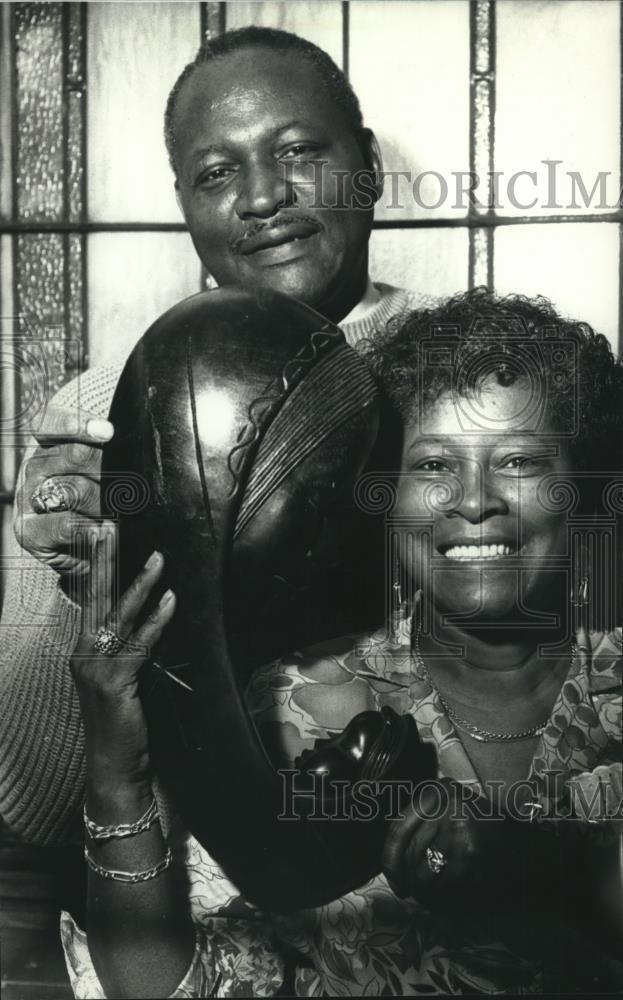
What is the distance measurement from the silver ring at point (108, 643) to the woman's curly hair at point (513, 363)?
44 centimetres

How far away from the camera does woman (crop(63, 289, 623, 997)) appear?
4.39 ft

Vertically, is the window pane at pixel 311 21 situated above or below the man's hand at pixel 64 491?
above

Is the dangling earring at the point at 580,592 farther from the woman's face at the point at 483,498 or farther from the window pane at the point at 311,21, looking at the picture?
the window pane at the point at 311,21

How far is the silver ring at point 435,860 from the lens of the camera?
54.1 inches

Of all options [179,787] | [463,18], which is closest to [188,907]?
[179,787]

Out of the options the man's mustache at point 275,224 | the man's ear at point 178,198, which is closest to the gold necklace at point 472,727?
the man's mustache at point 275,224

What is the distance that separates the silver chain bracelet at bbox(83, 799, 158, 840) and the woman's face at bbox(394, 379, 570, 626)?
0.45 metres

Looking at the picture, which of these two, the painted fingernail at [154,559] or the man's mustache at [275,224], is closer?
the painted fingernail at [154,559]

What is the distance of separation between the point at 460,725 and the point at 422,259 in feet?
2.10

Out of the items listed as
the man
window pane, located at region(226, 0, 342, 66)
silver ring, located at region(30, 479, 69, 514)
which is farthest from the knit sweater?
window pane, located at region(226, 0, 342, 66)

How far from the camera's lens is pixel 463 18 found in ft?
4.98

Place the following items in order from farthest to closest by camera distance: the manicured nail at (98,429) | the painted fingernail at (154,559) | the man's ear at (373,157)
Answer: the man's ear at (373,157)
the manicured nail at (98,429)
the painted fingernail at (154,559)

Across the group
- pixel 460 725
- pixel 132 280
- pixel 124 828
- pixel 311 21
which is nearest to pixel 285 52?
pixel 311 21

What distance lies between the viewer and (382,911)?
1388mm
